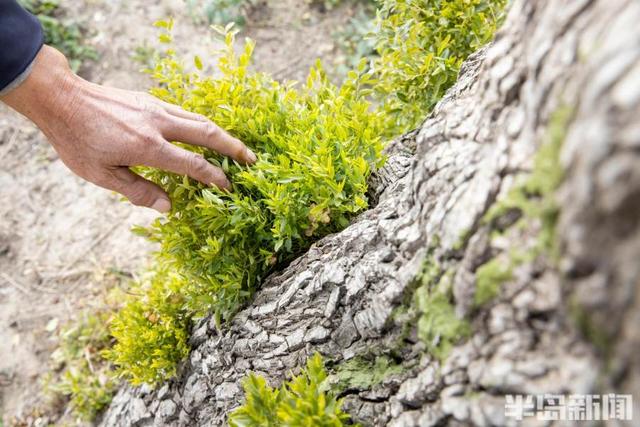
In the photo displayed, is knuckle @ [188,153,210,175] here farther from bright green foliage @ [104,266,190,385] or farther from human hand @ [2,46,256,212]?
bright green foliage @ [104,266,190,385]

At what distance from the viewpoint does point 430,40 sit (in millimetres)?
→ 2768

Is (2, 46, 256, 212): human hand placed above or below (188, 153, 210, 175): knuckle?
above

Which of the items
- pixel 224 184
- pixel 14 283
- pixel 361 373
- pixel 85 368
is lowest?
pixel 85 368

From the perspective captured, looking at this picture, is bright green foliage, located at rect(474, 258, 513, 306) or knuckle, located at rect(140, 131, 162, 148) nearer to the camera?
bright green foliage, located at rect(474, 258, 513, 306)

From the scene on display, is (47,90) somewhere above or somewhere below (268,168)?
above

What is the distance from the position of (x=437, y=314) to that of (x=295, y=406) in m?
0.66

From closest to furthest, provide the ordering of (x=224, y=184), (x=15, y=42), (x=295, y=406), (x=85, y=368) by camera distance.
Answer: (x=295, y=406)
(x=15, y=42)
(x=224, y=184)
(x=85, y=368)

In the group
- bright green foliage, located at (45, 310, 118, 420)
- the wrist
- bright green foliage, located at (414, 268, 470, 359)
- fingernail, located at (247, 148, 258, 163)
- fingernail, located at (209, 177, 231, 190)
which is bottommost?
bright green foliage, located at (45, 310, 118, 420)

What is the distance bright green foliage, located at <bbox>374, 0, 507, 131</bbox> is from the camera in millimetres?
2650

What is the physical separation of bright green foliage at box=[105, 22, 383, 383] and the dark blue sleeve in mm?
562

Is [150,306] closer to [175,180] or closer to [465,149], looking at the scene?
[175,180]

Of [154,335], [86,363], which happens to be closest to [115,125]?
[154,335]

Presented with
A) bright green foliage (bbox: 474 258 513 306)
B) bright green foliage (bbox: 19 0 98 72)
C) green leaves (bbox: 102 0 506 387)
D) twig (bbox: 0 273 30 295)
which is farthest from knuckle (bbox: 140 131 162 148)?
bright green foliage (bbox: 19 0 98 72)

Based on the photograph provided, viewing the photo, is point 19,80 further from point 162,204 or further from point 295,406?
point 295,406
